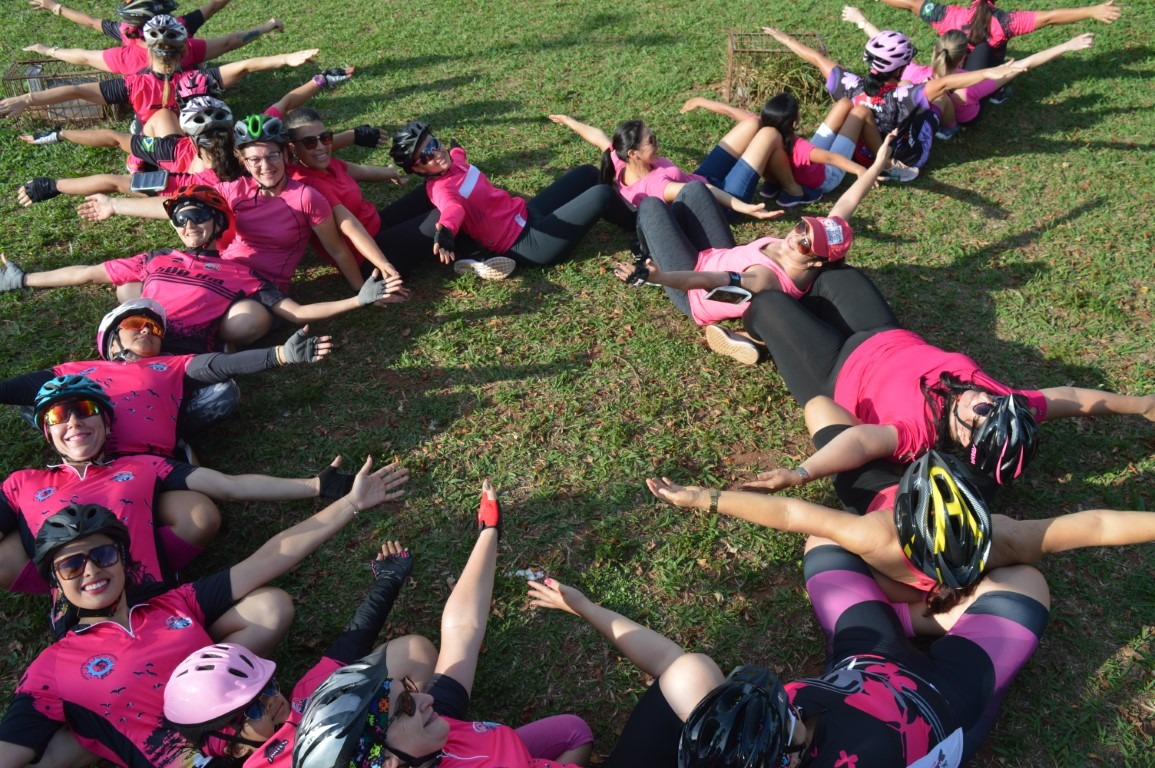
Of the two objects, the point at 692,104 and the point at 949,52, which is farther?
the point at 692,104

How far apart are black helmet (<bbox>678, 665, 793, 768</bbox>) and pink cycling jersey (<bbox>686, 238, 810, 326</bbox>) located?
3.11 meters

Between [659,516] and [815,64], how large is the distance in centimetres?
585

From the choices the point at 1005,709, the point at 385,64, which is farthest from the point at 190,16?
the point at 1005,709

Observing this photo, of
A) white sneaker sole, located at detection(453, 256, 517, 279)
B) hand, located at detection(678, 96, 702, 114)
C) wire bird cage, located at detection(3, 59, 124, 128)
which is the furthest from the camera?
wire bird cage, located at detection(3, 59, 124, 128)

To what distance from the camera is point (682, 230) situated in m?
6.30

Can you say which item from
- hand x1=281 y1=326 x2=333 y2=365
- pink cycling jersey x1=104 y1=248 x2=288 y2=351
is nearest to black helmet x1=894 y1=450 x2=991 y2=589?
hand x1=281 y1=326 x2=333 y2=365

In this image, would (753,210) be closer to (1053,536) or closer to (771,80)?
(771,80)

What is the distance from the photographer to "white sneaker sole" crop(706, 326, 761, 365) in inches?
218

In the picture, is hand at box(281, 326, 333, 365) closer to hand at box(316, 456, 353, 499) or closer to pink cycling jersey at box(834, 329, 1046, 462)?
hand at box(316, 456, 353, 499)

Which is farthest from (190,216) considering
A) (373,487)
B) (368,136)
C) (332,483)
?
(373,487)

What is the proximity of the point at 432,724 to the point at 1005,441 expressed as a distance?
3098 millimetres

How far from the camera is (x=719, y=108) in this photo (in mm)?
7617

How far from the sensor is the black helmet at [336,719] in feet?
7.97

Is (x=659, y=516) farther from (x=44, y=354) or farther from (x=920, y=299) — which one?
(x=44, y=354)
